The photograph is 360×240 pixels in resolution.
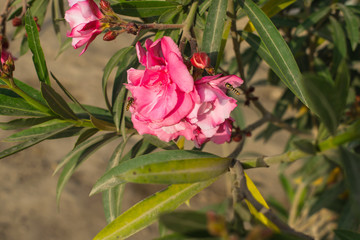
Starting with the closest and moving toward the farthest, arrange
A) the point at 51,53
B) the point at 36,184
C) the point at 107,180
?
the point at 107,180 → the point at 36,184 → the point at 51,53

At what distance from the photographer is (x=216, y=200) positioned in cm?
277

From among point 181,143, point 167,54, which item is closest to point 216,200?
point 181,143

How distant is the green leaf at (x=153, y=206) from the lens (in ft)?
2.26

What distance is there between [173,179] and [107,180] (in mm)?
182

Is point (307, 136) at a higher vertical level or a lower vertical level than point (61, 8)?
lower

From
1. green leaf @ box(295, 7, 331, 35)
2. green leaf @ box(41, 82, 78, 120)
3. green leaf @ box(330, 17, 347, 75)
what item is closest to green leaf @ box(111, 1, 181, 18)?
green leaf @ box(41, 82, 78, 120)

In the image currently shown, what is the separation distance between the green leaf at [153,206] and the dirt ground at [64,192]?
150 centimetres

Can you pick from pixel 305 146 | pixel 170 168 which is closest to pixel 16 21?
pixel 170 168

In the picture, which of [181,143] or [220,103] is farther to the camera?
[181,143]

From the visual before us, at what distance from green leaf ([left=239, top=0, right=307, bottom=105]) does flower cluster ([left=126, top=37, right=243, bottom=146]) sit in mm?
136

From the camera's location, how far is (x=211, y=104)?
2.13ft

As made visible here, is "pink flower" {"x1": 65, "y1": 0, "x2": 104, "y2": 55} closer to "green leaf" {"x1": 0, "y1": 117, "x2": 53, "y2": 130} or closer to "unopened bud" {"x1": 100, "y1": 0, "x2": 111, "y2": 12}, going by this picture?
"unopened bud" {"x1": 100, "y1": 0, "x2": 111, "y2": 12}

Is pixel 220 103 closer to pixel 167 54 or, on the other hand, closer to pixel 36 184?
pixel 167 54

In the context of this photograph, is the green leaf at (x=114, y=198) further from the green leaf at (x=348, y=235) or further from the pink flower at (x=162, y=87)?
the green leaf at (x=348, y=235)
